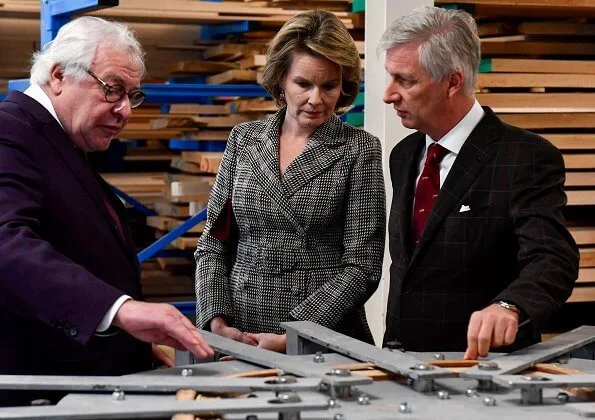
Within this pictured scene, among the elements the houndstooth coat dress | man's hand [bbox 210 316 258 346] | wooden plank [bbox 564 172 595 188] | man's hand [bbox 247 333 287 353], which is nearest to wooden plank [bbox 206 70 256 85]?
wooden plank [bbox 564 172 595 188]

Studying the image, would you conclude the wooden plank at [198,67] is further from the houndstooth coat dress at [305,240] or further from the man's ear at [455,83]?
the man's ear at [455,83]

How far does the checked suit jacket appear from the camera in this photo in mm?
3316

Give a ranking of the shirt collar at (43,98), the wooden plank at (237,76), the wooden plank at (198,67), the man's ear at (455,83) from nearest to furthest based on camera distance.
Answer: the shirt collar at (43,98) < the man's ear at (455,83) < the wooden plank at (237,76) < the wooden plank at (198,67)

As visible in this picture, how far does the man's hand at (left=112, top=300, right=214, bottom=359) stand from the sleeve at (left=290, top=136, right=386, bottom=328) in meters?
1.00

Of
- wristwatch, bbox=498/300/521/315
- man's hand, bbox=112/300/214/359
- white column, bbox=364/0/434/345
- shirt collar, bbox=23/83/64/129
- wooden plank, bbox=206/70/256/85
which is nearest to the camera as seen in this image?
man's hand, bbox=112/300/214/359

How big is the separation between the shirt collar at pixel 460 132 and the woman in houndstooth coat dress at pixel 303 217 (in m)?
0.35

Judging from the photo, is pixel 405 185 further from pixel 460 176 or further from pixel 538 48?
pixel 538 48

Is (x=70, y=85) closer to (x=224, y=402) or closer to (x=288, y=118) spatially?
(x=288, y=118)

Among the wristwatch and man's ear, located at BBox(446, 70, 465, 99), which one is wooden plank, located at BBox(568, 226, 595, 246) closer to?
man's ear, located at BBox(446, 70, 465, 99)

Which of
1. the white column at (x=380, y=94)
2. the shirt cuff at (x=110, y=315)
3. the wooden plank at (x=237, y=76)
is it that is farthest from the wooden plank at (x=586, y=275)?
the shirt cuff at (x=110, y=315)

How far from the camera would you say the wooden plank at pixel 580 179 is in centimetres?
567

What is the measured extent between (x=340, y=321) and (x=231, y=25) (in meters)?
4.34

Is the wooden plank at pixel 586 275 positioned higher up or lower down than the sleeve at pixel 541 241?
lower down

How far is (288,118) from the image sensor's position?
3.96m
